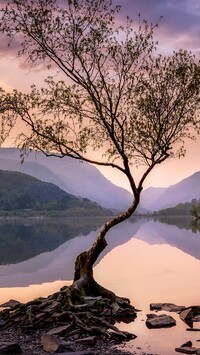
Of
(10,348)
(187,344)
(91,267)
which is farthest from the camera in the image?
(91,267)

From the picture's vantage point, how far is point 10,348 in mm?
20078

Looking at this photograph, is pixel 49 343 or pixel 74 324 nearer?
pixel 49 343

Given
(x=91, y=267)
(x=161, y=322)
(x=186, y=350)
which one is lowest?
(x=186, y=350)

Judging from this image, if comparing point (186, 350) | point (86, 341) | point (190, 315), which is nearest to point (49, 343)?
point (86, 341)

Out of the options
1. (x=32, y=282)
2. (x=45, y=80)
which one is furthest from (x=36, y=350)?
(x=32, y=282)

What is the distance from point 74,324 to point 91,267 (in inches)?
324

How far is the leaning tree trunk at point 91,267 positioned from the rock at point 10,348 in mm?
10193

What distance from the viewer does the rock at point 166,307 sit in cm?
3056

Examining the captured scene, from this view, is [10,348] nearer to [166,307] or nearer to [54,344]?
[54,344]

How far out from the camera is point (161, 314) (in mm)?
28688

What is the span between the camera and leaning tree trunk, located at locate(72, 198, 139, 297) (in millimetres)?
31711

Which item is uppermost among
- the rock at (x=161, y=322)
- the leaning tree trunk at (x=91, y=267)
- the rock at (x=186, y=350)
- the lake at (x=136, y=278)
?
the leaning tree trunk at (x=91, y=267)

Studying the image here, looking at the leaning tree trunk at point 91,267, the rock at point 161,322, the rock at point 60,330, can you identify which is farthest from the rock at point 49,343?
the leaning tree trunk at point 91,267

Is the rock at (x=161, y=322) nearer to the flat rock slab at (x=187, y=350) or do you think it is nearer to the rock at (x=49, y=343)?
the flat rock slab at (x=187, y=350)
